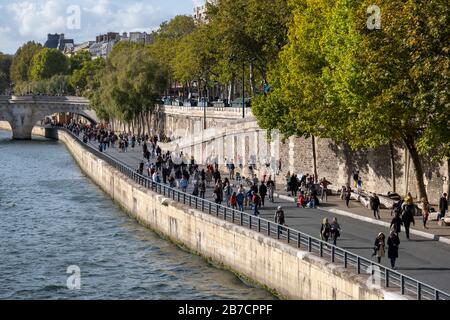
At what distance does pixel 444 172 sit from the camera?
3650 cm

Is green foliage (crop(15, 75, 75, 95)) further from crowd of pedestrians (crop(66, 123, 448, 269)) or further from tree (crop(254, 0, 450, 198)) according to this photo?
tree (crop(254, 0, 450, 198))

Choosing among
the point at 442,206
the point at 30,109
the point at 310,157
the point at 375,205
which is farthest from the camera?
the point at 30,109

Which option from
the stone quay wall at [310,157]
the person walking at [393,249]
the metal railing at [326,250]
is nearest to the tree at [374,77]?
the stone quay wall at [310,157]

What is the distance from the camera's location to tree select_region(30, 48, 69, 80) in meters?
186

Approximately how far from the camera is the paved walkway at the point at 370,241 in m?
24.0

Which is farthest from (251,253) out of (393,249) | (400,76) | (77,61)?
(77,61)

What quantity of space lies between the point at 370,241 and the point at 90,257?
11989mm

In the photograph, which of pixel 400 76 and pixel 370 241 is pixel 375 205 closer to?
pixel 370 241

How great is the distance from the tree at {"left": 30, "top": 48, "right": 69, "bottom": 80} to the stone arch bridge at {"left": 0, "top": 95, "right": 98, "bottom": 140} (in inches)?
2283

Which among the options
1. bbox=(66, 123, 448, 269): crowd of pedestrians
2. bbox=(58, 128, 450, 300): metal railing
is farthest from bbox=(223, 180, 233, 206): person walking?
bbox=(58, 128, 450, 300): metal railing

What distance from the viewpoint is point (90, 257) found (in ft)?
117

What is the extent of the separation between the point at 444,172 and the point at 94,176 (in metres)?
32.1
